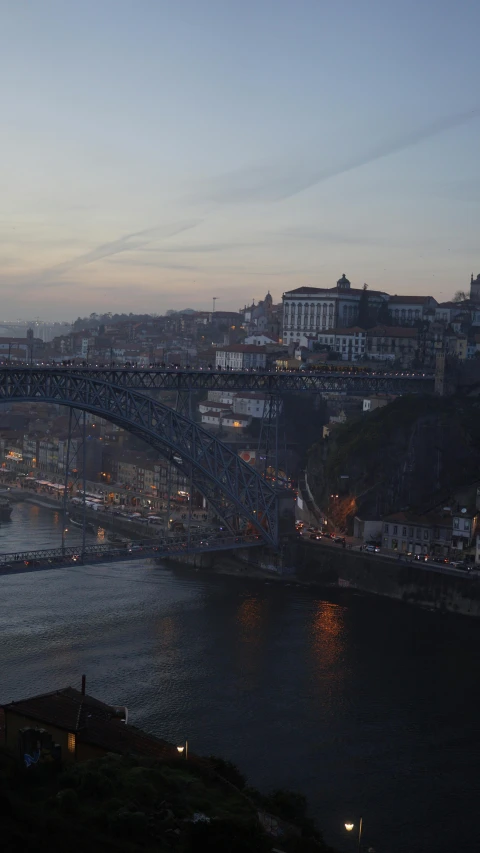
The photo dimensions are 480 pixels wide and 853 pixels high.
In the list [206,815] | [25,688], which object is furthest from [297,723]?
[206,815]

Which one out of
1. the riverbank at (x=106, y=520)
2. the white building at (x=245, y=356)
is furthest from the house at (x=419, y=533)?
the white building at (x=245, y=356)

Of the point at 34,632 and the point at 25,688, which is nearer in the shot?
the point at 25,688

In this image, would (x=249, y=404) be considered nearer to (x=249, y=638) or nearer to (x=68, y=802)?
(x=249, y=638)

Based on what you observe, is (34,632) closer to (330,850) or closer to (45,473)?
(330,850)

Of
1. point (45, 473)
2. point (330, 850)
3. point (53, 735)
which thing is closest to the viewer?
point (330, 850)

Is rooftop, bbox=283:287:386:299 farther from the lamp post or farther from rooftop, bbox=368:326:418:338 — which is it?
the lamp post
